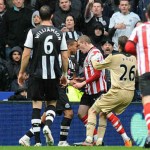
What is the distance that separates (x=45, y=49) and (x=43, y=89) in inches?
27.9

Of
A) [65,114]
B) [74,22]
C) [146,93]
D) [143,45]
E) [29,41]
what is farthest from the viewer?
[74,22]

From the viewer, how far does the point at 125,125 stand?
706 inches

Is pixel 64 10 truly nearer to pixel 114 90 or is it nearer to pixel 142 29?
pixel 114 90

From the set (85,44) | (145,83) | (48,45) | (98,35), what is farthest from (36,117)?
(98,35)

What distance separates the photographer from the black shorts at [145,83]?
1271 cm

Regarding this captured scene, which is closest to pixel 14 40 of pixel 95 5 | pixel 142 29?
pixel 95 5

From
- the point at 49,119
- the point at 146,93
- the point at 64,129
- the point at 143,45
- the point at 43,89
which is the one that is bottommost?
the point at 64,129

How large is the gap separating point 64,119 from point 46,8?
2.96m

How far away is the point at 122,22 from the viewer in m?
20.2

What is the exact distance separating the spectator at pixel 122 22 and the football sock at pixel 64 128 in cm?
394

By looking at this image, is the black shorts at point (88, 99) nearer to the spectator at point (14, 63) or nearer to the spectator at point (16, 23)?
the spectator at point (14, 63)

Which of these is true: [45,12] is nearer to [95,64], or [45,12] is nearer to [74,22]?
[95,64]

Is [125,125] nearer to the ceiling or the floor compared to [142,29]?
nearer to the floor

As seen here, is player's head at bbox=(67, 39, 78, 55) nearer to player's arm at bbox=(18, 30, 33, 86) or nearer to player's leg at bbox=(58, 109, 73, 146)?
player's leg at bbox=(58, 109, 73, 146)
